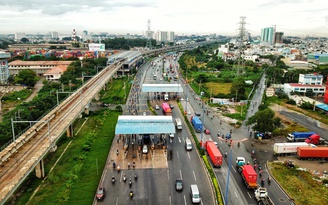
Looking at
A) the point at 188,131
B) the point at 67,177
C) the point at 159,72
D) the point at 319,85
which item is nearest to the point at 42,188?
the point at 67,177

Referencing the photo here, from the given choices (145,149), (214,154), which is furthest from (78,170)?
(214,154)

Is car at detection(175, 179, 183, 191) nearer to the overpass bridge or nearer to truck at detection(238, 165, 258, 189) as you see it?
truck at detection(238, 165, 258, 189)

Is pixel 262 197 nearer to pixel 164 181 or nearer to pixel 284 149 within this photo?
pixel 164 181

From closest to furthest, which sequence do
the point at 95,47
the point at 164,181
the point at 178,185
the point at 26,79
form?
the point at 178,185, the point at 164,181, the point at 26,79, the point at 95,47

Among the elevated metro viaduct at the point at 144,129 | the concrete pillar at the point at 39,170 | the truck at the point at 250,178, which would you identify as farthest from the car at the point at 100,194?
the truck at the point at 250,178

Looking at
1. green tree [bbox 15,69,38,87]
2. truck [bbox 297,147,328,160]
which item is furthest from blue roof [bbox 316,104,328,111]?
green tree [bbox 15,69,38,87]

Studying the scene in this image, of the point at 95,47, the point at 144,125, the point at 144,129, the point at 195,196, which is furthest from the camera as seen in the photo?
the point at 95,47

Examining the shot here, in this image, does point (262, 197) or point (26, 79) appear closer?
point (262, 197)
